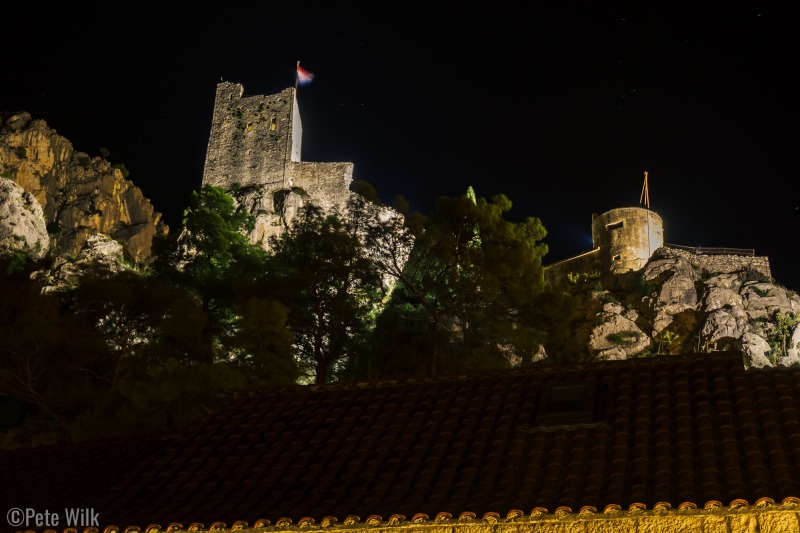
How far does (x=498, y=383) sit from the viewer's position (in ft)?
31.4

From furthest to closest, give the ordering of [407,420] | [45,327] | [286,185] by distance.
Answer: [286,185] < [45,327] < [407,420]

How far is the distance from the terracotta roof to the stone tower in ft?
103

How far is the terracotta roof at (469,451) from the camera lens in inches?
271

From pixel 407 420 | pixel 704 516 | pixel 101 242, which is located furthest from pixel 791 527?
pixel 101 242

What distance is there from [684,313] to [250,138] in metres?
23.2

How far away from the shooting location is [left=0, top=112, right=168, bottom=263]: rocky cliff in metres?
41.6

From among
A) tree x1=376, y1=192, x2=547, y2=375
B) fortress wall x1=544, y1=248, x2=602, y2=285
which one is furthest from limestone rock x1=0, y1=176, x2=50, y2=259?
fortress wall x1=544, y1=248, x2=602, y2=285

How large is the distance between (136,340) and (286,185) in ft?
75.2

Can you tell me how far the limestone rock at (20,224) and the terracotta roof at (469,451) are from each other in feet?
84.3

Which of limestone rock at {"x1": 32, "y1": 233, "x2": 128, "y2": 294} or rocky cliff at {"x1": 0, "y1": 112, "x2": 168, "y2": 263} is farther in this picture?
rocky cliff at {"x1": 0, "y1": 112, "x2": 168, "y2": 263}

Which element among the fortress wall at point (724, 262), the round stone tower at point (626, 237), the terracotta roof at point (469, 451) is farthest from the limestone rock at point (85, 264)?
the fortress wall at point (724, 262)

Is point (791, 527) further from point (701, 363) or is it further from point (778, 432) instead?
point (701, 363)

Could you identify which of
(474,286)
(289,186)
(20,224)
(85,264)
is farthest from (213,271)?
(289,186)

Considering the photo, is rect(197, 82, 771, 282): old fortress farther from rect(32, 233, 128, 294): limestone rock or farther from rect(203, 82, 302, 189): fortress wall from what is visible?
rect(32, 233, 128, 294): limestone rock
